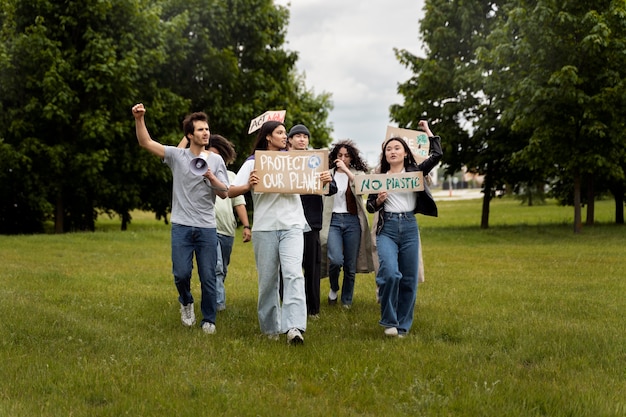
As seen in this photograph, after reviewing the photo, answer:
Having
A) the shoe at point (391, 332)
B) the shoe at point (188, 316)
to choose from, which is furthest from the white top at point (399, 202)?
the shoe at point (188, 316)

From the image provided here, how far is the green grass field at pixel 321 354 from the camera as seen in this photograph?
216 inches

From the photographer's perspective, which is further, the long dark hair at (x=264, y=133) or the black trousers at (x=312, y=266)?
the black trousers at (x=312, y=266)

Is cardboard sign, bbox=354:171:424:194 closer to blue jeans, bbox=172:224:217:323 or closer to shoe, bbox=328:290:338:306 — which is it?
blue jeans, bbox=172:224:217:323

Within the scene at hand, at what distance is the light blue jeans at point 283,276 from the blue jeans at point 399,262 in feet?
2.91

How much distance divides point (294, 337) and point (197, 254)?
1470 mm

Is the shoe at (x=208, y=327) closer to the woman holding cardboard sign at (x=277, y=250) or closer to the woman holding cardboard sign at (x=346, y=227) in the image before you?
the woman holding cardboard sign at (x=277, y=250)

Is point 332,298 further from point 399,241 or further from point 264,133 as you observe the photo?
point 264,133

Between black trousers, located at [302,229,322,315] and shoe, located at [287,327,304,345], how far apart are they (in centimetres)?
180

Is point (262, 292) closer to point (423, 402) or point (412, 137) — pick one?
point (423, 402)

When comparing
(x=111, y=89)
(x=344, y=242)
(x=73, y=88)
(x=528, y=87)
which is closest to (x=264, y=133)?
(x=344, y=242)

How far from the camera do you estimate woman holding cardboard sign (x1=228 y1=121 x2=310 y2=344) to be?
24.8ft

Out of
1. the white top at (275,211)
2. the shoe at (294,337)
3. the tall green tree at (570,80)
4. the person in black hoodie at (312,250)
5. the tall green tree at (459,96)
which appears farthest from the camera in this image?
the tall green tree at (459,96)

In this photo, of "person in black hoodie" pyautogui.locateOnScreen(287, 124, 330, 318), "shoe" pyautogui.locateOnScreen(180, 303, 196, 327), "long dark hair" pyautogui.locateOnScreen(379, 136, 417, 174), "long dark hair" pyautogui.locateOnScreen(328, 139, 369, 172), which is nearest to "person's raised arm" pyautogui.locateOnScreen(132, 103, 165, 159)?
"shoe" pyautogui.locateOnScreen(180, 303, 196, 327)

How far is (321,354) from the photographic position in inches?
277
